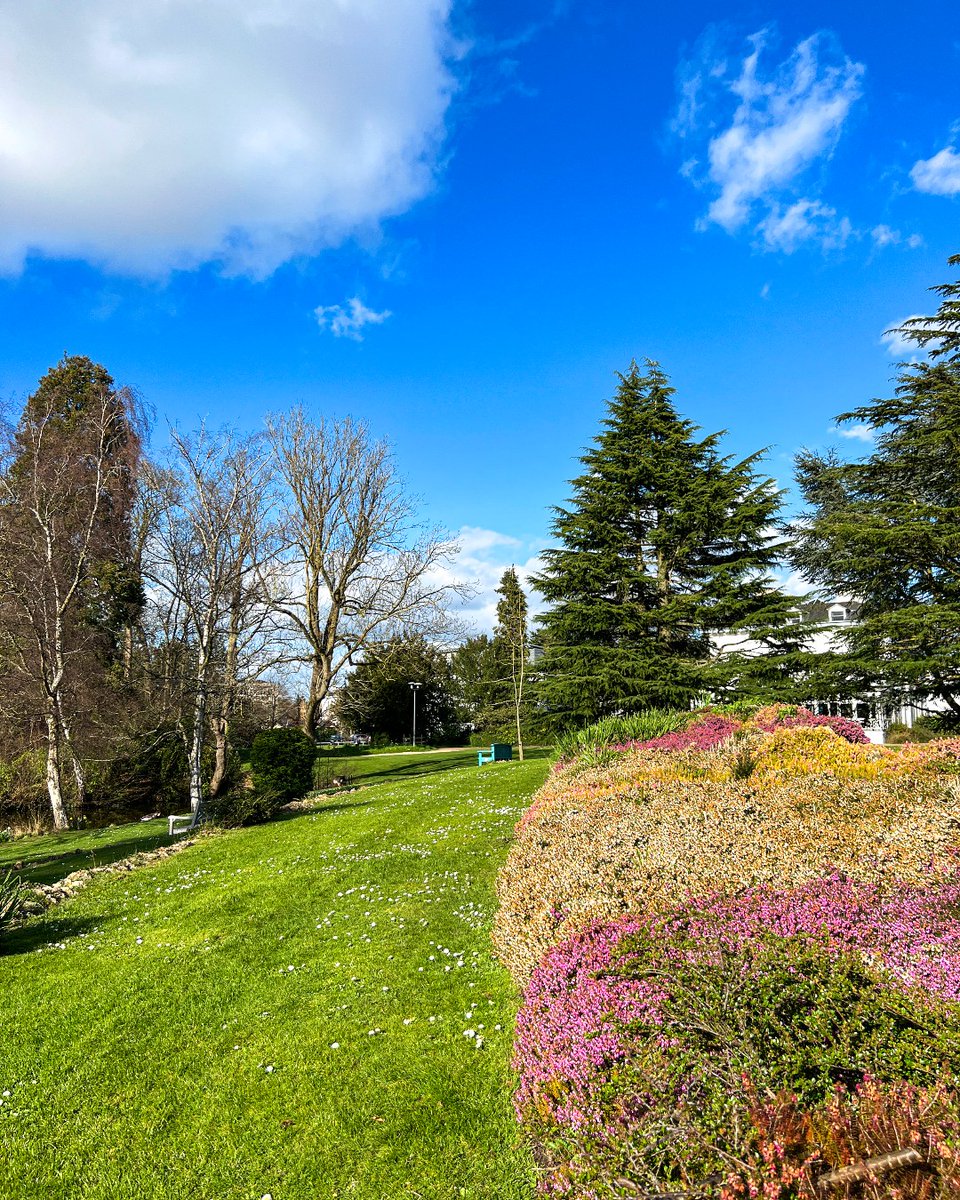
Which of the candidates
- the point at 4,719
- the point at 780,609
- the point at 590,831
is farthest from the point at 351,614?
the point at 590,831

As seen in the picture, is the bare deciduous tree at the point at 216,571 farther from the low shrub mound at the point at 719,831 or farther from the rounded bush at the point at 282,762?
the low shrub mound at the point at 719,831

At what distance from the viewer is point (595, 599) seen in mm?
21000

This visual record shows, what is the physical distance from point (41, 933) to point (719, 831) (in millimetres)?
7439

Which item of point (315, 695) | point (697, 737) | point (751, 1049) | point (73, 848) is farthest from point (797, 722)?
point (315, 695)

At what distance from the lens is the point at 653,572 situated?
2131cm

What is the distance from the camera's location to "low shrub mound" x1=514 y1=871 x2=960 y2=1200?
2.06 meters

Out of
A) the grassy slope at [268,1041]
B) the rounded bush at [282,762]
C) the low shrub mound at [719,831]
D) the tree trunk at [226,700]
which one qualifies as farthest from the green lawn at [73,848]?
the low shrub mound at [719,831]

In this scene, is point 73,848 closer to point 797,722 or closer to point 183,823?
point 183,823

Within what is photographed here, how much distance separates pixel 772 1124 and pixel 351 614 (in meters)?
20.7

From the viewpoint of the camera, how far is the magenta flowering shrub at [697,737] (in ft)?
31.6

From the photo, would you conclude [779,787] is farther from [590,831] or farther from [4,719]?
[4,719]

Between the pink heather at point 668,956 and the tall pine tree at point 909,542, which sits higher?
the tall pine tree at point 909,542

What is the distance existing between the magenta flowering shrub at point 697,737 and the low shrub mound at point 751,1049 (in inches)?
239

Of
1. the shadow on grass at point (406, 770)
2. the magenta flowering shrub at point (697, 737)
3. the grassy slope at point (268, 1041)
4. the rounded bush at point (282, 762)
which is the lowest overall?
the shadow on grass at point (406, 770)
